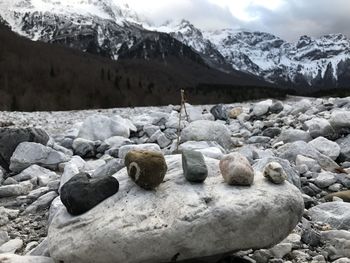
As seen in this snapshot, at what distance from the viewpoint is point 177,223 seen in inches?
184

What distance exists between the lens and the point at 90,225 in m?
4.85

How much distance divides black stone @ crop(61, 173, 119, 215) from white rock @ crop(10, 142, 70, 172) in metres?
6.71

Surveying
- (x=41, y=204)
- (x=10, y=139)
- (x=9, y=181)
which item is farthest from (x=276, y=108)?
(x=41, y=204)

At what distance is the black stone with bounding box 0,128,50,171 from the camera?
12.1 meters

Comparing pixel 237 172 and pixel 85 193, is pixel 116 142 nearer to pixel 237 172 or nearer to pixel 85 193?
pixel 85 193

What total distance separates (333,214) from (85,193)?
342 centimetres

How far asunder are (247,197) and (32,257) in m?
2.21

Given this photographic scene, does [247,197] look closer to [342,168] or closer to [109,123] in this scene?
[342,168]

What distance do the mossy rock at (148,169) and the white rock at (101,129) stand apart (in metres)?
11.4

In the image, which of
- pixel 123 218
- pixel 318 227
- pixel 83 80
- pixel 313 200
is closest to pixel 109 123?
pixel 313 200

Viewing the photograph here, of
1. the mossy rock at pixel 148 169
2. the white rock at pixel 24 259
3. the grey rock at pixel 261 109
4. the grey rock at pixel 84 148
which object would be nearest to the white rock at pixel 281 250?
the mossy rock at pixel 148 169

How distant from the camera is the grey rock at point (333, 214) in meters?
6.59

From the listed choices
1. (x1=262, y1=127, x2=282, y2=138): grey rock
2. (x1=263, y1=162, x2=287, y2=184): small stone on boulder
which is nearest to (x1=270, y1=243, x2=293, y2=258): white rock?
(x1=263, y1=162, x2=287, y2=184): small stone on boulder

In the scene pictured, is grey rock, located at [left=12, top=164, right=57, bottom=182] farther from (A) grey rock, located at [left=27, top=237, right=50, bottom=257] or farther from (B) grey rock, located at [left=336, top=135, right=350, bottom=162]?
(B) grey rock, located at [left=336, top=135, right=350, bottom=162]
